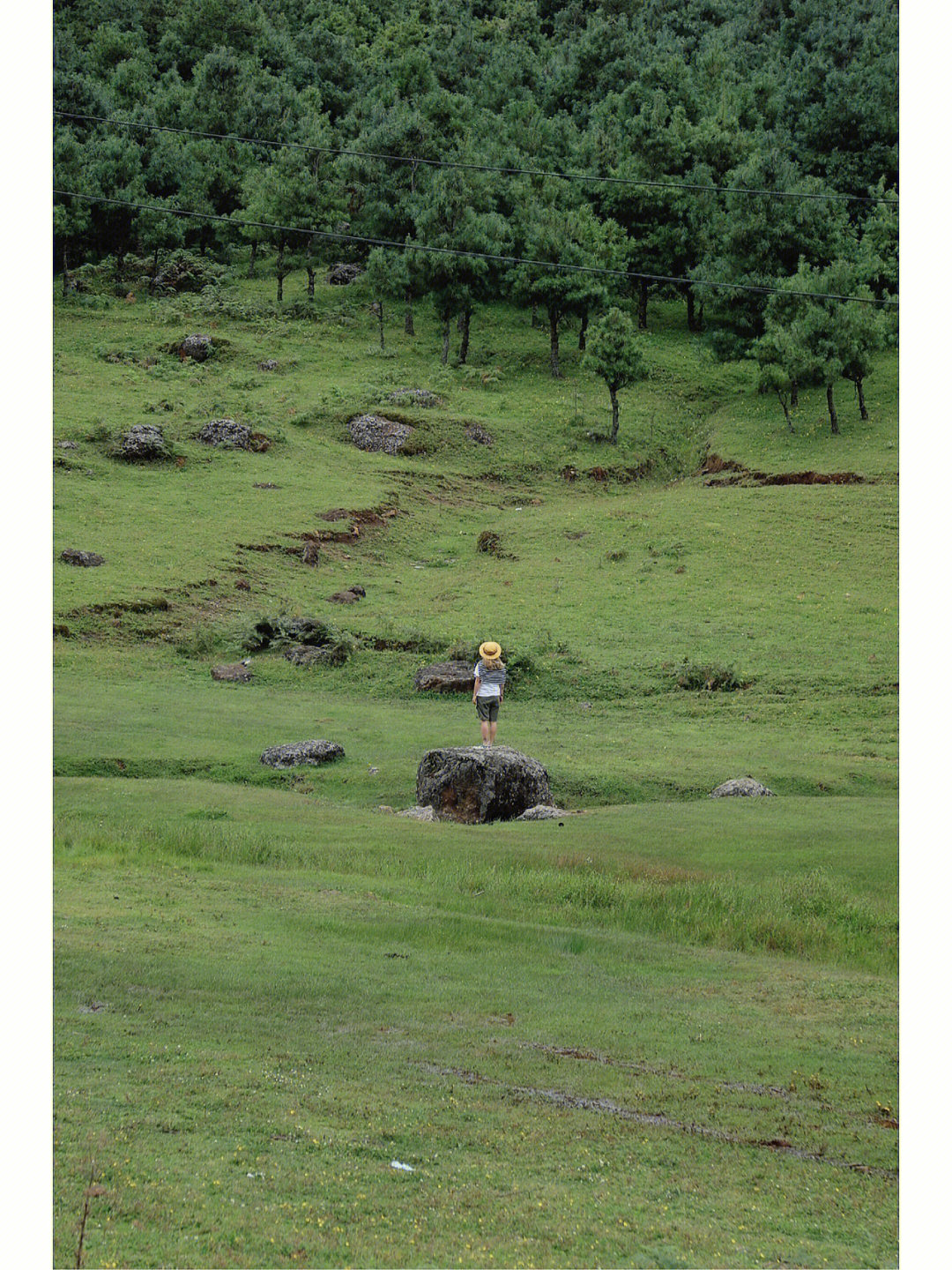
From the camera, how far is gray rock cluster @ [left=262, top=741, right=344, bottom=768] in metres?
26.0

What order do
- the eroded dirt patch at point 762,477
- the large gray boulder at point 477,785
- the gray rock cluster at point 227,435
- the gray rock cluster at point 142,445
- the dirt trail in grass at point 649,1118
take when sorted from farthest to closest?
the gray rock cluster at point 227,435
the eroded dirt patch at point 762,477
the gray rock cluster at point 142,445
the large gray boulder at point 477,785
the dirt trail in grass at point 649,1118

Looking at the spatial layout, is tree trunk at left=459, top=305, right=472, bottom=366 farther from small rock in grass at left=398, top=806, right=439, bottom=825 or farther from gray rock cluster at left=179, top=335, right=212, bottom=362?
small rock in grass at left=398, top=806, right=439, bottom=825

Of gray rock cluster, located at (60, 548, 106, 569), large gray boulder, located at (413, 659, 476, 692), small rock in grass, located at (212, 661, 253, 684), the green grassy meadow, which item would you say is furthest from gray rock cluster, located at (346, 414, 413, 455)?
large gray boulder, located at (413, 659, 476, 692)

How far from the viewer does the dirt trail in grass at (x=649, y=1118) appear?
9883 mm

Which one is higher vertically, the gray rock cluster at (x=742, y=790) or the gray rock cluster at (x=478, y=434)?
the gray rock cluster at (x=478, y=434)

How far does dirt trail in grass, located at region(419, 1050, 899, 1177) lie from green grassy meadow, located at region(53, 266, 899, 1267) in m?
0.05

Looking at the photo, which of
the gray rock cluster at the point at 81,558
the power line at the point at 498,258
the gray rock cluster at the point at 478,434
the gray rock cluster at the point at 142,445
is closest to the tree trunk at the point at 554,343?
the power line at the point at 498,258

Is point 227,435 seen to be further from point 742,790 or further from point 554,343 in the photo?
point 742,790

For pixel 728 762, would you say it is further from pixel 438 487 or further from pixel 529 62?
pixel 529 62

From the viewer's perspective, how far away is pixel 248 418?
59.9 metres

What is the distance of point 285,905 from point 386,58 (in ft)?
425

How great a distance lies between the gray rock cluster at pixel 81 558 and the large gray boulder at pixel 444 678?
1498 centimetres

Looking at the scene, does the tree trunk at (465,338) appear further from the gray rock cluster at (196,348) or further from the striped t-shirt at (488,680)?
the striped t-shirt at (488,680)

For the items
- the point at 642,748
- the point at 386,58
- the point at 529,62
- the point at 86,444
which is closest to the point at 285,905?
the point at 642,748
